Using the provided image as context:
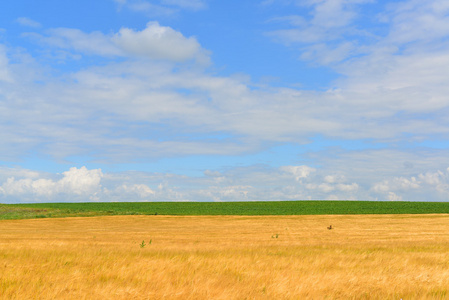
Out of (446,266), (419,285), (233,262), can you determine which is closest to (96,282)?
(233,262)

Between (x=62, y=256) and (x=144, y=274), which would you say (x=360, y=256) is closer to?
(x=144, y=274)

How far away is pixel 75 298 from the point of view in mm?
6664

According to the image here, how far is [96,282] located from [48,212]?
60.1 meters

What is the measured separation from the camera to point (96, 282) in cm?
773

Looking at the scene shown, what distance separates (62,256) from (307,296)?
594 centimetres

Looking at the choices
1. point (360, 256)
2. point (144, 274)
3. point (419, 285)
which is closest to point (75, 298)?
point (144, 274)

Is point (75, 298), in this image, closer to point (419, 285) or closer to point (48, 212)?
point (419, 285)

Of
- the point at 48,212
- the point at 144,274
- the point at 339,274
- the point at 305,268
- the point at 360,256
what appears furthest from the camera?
the point at 48,212

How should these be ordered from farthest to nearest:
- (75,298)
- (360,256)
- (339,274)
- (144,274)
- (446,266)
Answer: (360,256) < (446,266) < (339,274) < (144,274) < (75,298)

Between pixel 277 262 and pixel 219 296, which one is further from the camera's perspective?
pixel 277 262

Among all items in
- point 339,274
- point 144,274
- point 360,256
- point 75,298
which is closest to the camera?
point 75,298

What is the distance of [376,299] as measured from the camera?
7395 mm

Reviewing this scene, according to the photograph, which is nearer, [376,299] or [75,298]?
[75,298]

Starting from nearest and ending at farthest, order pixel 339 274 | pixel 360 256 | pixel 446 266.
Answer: pixel 339 274
pixel 446 266
pixel 360 256
